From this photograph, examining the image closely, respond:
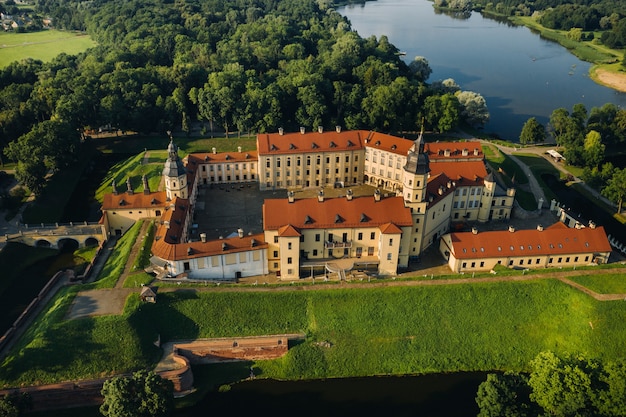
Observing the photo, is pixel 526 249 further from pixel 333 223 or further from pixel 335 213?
pixel 333 223

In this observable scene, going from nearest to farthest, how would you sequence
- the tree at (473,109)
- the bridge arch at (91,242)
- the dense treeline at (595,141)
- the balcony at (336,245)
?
1. the balcony at (336,245)
2. the bridge arch at (91,242)
3. the dense treeline at (595,141)
4. the tree at (473,109)

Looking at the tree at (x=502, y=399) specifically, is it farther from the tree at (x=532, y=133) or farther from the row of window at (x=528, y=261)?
the tree at (x=532, y=133)

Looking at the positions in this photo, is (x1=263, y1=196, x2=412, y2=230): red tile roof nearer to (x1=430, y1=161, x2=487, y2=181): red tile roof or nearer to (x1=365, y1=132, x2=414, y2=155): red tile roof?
(x1=430, y1=161, x2=487, y2=181): red tile roof

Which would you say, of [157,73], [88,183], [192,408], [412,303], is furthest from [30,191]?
[412,303]

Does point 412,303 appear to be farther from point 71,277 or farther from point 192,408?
point 71,277

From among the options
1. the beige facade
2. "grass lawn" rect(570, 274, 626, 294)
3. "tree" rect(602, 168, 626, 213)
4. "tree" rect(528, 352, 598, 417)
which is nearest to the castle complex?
the beige facade

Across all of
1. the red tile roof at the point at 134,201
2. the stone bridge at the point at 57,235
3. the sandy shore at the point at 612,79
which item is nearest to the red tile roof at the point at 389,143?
the red tile roof at the point at 134,201
